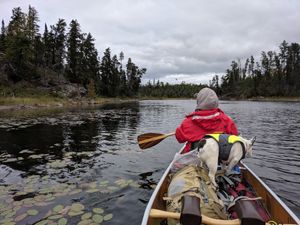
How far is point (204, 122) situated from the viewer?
4.79 metres

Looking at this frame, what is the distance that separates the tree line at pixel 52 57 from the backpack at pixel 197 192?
191 feet

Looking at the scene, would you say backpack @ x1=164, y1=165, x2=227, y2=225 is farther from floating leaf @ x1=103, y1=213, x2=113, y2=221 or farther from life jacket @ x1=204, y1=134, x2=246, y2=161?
floating leaf @ x1=103, y1=213, x2=113, y2=221

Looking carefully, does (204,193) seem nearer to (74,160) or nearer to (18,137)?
(74,160)

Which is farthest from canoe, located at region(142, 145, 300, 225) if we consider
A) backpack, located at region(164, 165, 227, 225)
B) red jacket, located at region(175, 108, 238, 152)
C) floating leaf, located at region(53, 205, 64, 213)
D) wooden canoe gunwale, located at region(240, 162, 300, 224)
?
floating leaf, located at region(53, 205, 64, 213)

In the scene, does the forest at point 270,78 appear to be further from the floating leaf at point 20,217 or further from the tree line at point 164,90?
the floating leaf at point 20,217

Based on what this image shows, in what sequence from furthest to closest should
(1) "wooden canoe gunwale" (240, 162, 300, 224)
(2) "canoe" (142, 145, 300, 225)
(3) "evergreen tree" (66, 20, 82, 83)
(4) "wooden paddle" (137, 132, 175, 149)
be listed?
1. (3) "evergreen tree" (66, 20, 82, 83)
2. (4) "wooden paddle" (137, 132, 175, 149)
3. (1) "wooden canoe gunwale" (240, 162, 300, 224)
4. (2) "canoe" (142, 145, 300, 225)

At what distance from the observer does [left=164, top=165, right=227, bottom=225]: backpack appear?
3.43 meters

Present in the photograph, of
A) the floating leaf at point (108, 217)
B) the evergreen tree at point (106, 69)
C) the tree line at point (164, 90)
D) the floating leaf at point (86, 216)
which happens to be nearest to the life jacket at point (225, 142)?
the floating leaf at point (108, 217)

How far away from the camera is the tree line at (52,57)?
56219 millimetres

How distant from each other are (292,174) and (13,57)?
2348 inches

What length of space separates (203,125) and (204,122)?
0.06 m

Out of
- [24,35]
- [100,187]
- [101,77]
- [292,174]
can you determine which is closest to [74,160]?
[100,187]

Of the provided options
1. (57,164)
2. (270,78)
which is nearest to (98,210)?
(57,164)

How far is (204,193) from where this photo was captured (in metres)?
3.59
